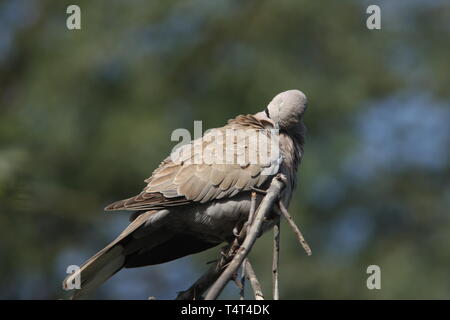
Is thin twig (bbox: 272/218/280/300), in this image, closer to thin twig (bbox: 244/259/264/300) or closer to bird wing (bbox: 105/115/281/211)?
thin twig (bbox: 244/259/264/300)

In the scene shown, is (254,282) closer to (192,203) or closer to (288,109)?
(192,203)

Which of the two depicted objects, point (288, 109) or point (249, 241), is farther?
point (288, 109)

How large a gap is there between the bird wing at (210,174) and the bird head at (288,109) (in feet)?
0.44

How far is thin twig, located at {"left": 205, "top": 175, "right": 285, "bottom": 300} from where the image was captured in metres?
2.63

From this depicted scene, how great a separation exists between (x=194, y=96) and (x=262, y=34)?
1.33 m

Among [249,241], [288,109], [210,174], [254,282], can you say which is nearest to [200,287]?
[254,282]

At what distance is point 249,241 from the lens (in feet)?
9.58

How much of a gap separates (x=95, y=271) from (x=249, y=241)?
150cm

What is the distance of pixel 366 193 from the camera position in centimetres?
1128

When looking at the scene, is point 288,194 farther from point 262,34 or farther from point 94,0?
point 94,0

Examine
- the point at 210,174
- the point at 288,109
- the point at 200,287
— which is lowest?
the point at 200,287

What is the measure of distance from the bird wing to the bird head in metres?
0.14
